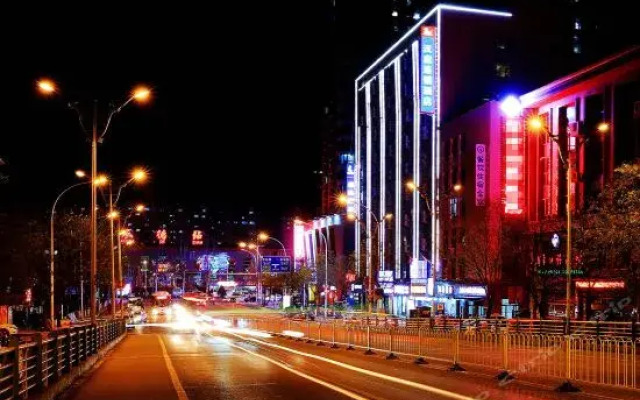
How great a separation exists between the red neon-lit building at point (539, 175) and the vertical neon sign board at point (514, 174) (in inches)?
2.9

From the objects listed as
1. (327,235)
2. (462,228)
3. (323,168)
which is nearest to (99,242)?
(462,228)

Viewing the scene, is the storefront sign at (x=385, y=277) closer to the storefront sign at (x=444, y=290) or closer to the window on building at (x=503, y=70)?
the storefront sign at (x=444, y=290)

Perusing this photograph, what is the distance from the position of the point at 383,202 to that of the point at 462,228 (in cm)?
2874

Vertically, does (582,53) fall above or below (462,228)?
above

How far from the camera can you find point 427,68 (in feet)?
256

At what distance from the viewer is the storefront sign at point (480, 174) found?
64.8m

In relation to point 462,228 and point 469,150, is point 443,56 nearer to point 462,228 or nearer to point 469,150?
point 469,150

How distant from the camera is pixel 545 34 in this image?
82.3 m

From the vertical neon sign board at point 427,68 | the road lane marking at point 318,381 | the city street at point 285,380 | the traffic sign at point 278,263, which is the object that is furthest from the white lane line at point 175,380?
the traffic sign at point 278,263

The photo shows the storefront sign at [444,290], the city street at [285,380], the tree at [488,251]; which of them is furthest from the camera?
the storefront sign at [444,290]

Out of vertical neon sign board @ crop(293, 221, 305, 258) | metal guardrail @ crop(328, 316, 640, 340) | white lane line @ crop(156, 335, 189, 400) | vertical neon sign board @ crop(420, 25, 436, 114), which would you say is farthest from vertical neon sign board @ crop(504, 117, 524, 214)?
vertical neon sign board @ crop(293, 221, 305, 258)

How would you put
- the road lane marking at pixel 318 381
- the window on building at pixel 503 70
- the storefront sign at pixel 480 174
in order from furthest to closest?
1. the window on building at pixel 503 70
2. the storefront sign at pixel 480 174
3. the road lane marking at pixel 318 381

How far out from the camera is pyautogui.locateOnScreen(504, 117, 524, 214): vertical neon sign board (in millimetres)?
59000

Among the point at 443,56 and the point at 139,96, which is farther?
the point at 443,56
